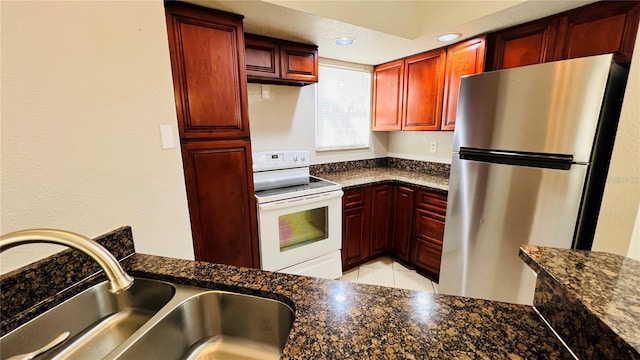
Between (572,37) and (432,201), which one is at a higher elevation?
(572,37)

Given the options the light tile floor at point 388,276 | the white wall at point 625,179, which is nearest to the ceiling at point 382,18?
the white wall at point 625,179

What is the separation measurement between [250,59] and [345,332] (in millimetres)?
1896

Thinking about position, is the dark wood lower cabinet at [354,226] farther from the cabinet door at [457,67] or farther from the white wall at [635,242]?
the white wall at [635,242]

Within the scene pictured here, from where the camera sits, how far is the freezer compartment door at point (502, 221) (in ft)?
4.63

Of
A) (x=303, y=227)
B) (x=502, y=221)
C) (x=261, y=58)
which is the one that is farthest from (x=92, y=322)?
(x=502, y=221)

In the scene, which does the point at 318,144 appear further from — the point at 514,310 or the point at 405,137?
the point at 514,310

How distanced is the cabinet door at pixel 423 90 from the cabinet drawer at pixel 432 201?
59cm

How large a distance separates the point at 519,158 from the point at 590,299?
4.09 feet

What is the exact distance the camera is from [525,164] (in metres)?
1.50

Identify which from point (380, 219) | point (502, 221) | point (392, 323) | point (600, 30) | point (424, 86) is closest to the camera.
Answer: point (392, 323)

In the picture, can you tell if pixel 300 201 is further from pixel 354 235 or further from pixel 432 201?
pixel 432 201

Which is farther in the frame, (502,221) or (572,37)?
(502,221)

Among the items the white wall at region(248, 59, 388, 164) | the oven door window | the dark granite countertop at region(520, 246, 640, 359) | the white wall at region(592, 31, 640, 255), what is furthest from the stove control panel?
the white wall at region(592, 31, 640, 255)

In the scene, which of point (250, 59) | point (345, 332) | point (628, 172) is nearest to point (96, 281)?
point (345, 332)
